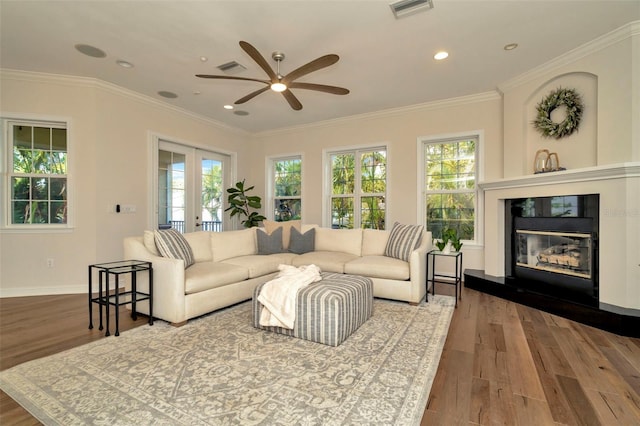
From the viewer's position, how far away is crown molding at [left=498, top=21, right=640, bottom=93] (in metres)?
2.90

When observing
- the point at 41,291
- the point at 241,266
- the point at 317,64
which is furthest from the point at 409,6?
the point at 41,291

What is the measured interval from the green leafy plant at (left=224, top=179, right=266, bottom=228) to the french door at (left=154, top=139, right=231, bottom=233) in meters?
0.34

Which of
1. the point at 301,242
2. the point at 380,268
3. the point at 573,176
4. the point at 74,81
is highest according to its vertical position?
the point at 74,81

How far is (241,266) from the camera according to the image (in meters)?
3.61

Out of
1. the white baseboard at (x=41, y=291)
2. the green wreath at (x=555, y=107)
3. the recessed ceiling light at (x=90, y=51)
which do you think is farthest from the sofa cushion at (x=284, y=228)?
the green wreath at (x=555, y=107)

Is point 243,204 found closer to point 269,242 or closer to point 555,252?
point 269,242

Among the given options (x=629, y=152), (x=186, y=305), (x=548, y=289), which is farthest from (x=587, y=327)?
(x=186, y=305)

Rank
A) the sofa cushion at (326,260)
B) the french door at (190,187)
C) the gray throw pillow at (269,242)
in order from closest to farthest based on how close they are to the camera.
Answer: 1. the sofa cushion at (326,260)
2. the gray throw pillow at (269,242)
3. the french door at (190,187)

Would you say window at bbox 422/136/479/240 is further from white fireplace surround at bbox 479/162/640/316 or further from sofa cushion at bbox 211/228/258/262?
sofa cushion at bbox 211/228/258/262

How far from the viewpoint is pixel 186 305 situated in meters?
2.88

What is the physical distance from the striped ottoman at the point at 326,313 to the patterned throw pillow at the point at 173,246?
1.08 meters

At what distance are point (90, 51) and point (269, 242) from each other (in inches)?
123

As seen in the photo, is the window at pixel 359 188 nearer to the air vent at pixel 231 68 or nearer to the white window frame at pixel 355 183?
the white window frame at pixel 355 183

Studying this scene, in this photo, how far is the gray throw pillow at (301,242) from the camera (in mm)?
4617
